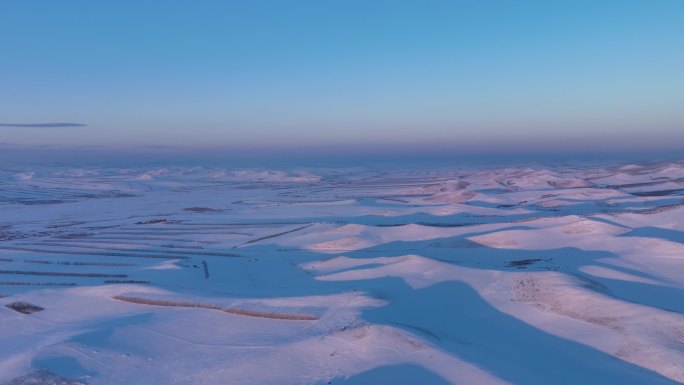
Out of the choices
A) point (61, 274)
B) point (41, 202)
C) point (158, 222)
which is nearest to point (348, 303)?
point (61, 274)

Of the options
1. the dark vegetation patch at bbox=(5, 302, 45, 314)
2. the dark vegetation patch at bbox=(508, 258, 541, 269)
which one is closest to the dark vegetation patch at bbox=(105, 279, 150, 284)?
the dark vegetation patch at bbox=(5, 302, 45, 314)

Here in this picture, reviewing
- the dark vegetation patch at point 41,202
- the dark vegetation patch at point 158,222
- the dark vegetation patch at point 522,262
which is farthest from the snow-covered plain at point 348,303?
the dark vegetation patch at point 41,202

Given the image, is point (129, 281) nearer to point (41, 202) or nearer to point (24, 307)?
point (24, 307)

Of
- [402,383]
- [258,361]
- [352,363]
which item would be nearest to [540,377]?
[402,383]

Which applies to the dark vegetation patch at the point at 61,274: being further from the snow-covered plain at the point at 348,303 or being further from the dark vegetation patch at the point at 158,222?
the dark vegetation patch at the point at 158,222

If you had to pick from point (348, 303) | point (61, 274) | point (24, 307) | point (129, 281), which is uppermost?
point (348, 303)

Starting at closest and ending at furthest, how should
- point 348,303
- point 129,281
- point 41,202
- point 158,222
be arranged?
point 348,303 < point 129,281 < point 158,222 < point 41,202

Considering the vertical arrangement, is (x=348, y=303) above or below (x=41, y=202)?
above
